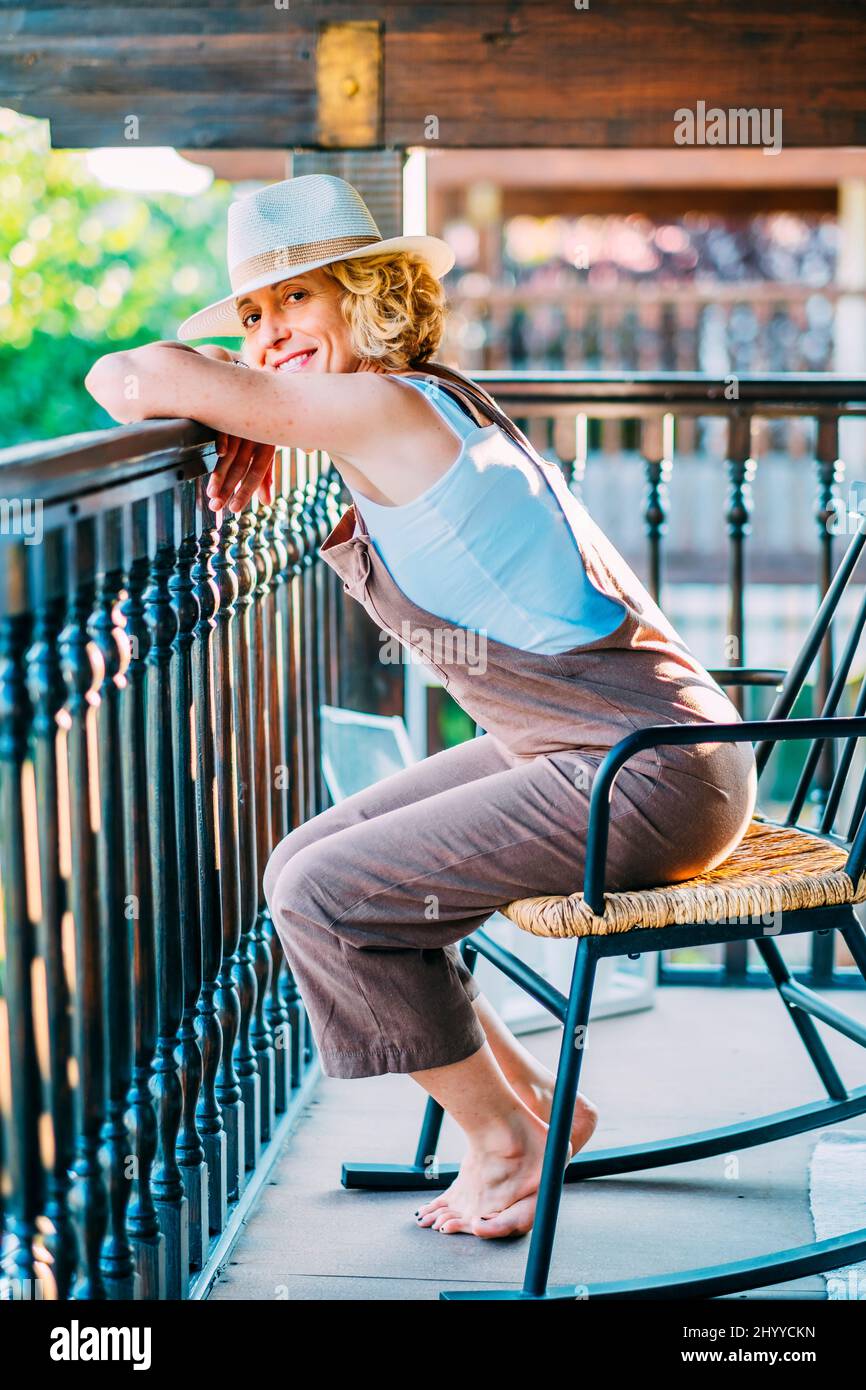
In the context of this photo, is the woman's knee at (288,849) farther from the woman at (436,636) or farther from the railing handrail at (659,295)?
the railing handrail at (659,295)

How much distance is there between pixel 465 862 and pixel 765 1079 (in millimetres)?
1104

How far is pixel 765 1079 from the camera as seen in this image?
2732 millimetres

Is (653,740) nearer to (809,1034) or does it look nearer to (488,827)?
(488,827)

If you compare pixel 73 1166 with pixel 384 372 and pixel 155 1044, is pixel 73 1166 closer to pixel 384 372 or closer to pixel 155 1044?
pixel 155 1044

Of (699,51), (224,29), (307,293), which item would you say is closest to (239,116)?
(224,29)

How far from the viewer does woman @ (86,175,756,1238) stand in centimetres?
189

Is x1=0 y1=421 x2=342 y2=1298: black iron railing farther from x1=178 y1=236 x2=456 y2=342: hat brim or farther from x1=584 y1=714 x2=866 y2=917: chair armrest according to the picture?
x1=584 y1=714 x2=866 y2=917: chair armrest

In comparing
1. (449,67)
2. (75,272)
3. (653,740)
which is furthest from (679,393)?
(75,272)

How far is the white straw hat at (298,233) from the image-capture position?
2.05 m

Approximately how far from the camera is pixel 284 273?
201cm

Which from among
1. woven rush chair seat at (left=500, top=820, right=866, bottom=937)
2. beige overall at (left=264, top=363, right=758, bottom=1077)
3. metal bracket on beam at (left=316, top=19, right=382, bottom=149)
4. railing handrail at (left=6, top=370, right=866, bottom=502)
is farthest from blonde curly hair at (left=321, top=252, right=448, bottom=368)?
metal bracket on beam at (left=316, top=19, right=382, bottom=149)

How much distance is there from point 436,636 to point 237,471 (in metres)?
0.36

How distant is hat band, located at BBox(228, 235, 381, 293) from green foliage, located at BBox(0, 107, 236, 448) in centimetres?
1204

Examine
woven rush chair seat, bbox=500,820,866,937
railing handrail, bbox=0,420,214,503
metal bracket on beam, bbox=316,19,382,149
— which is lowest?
woven rush chair seat, bbox=500,820,866,937
